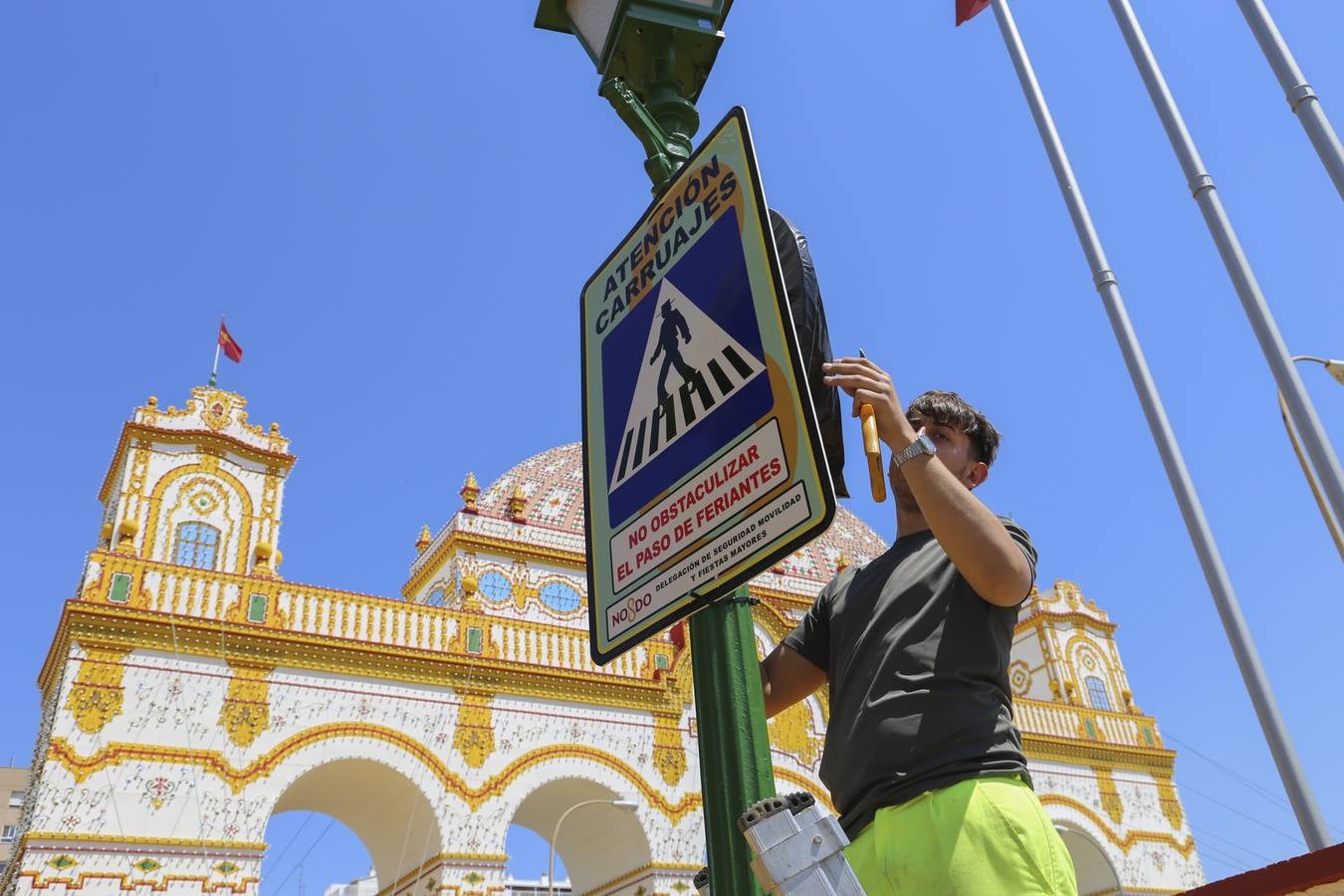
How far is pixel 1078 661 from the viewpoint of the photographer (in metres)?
24.6

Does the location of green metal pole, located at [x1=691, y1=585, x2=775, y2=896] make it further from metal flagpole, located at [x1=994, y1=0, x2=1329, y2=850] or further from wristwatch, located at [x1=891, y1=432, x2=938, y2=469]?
metal flagpole, located at [x1=994, y1=0, x2=1329, y2=850]

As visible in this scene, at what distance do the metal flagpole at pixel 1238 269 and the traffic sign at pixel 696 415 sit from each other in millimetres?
7600

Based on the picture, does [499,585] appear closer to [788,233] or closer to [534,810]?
[534,810]

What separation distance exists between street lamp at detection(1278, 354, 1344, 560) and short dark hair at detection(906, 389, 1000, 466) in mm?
6839

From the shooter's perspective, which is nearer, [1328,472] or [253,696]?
[1328,472]

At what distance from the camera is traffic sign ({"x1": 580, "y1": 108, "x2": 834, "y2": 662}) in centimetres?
186

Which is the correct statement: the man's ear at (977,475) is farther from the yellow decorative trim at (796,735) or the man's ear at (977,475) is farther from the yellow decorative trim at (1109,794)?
the yellow decorative trim at (1109,794)

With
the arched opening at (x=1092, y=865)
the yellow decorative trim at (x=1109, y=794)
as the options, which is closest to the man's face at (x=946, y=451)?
the arched opening at (x=1092, y=865)

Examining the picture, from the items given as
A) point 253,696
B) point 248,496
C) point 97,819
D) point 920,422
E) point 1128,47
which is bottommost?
point 920,422

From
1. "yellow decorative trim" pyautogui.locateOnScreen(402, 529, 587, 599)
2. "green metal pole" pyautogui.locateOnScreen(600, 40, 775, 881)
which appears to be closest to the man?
"green metal pole" pyautogui.locateOnScreen(600, 40, 775, 881)

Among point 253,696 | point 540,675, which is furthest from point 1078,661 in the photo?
point 253,696

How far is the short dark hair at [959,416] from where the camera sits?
7.94ft

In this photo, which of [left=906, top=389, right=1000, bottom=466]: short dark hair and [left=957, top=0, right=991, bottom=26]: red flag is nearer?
[left=906, top=389, right=1000, bottom=466]: short dark hair

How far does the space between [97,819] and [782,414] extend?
13.0 meters
